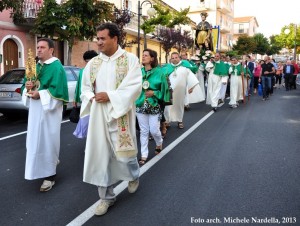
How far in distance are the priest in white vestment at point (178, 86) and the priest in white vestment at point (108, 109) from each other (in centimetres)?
507

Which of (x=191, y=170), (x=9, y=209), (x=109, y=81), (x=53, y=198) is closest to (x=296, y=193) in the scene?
(x=191, y=170)

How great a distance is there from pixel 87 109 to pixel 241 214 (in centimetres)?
193

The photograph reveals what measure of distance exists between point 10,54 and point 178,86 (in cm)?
1254

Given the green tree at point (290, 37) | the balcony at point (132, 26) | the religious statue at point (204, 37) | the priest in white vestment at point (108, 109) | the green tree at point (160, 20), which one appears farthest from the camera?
the green tree at point (290, 37)

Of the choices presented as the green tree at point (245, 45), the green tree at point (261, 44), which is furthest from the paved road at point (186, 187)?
the green tree at point (261, 44)

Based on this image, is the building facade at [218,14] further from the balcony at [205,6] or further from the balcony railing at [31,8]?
the balcony railing at [31,8]

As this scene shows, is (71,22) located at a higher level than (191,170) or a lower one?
higher

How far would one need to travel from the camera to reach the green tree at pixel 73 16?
1633cm

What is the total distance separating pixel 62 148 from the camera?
697 cm

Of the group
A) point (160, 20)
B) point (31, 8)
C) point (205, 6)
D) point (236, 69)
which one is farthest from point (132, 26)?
point (205, 6)

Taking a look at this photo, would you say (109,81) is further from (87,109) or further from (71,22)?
(71,22)

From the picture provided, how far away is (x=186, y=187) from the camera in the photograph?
4723 mm

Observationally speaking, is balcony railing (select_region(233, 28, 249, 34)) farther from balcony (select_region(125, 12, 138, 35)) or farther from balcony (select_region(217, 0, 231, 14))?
balcony (select_region(125, 12, 138, 35))

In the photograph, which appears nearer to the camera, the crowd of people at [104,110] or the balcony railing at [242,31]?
the crowd of people at [104,110]
